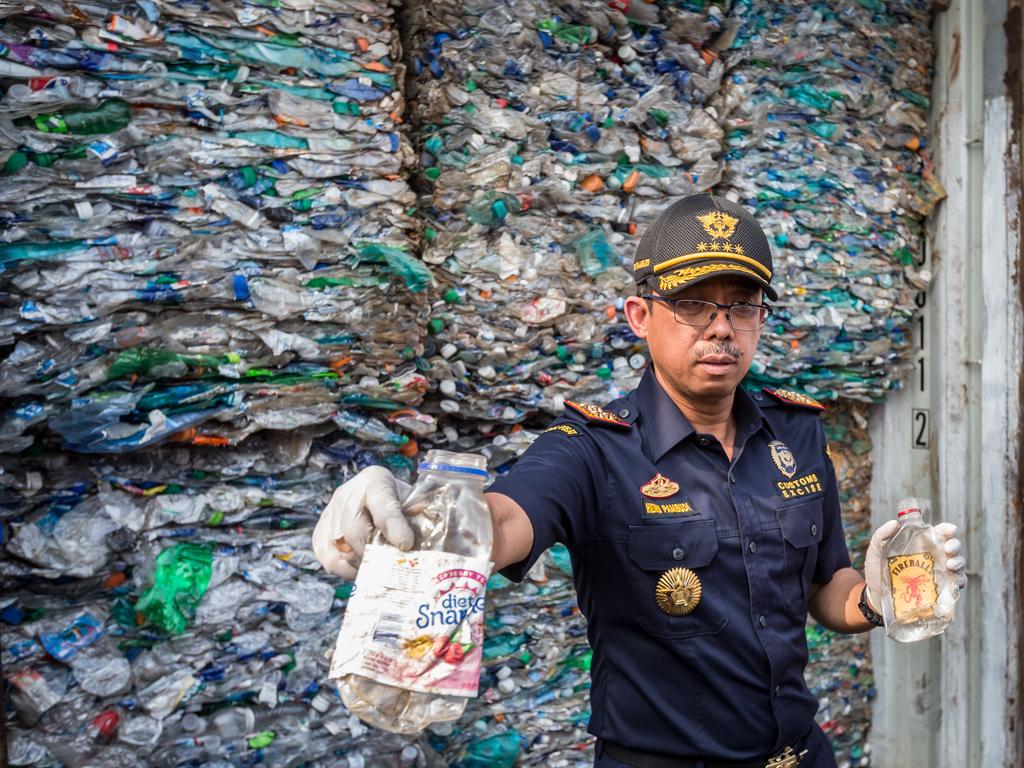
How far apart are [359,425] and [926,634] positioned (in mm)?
1601

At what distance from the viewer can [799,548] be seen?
1825mm

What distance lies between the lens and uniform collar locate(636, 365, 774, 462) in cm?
180

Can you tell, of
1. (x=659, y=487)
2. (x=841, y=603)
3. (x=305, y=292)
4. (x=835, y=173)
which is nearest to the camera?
(x=659, y=487)

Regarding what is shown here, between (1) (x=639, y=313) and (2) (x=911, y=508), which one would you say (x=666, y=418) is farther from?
(2) (x=911, y=508)

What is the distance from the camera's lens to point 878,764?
3.78 meters

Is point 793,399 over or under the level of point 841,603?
over

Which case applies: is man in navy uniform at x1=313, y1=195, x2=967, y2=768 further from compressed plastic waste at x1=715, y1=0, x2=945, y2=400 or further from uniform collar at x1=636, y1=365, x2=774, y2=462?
compressed plastic waste at x1=715, y1=0, x2=945, y2=400

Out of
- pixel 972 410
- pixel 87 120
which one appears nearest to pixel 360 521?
pixel 87 120

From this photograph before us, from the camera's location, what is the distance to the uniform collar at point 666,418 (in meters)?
1.80

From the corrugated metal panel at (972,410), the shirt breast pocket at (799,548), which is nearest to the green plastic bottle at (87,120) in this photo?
the shirt breast pocket at (799,548)

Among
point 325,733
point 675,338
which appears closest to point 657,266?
point 675,338

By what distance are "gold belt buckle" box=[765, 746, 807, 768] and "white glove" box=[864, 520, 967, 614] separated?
329 mm

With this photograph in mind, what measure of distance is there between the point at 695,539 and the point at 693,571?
0.06 m

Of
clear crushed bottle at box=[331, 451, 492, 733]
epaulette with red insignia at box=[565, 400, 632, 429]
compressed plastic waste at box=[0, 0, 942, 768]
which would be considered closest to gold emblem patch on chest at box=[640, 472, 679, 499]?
epaulette with red insignia at box=[565, 400, 632, 429]
